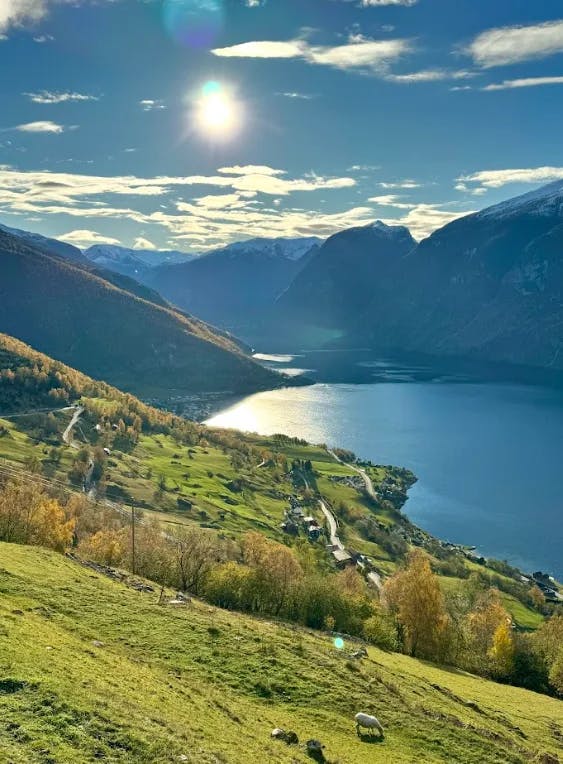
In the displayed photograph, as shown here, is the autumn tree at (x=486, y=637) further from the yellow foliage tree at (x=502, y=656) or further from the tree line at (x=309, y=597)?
the tree line at (x=309, y=597)

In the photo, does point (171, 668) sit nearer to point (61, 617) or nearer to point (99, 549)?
point (61, 617)

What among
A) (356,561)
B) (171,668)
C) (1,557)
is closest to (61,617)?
(171,668)

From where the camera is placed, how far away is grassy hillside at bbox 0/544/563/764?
2295 centimetres

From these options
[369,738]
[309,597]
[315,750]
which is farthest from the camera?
[309,597]

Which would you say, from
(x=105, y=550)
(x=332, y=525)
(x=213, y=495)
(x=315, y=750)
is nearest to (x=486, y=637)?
(x=105, y=550)

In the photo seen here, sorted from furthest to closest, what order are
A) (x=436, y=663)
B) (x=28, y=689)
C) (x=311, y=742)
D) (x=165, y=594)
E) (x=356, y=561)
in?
(x=356, y=561)
(x=436, y=663)
(x=165, y=594)
(x=311, y=742)
(x=28, y=689)

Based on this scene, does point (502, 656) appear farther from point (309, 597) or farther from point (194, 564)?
point (194, 564)

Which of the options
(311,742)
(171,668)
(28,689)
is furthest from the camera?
(171,668)

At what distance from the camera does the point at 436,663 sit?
6334 centimetres

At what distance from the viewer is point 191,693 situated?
1201 inches

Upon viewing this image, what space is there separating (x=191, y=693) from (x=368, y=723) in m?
9.67

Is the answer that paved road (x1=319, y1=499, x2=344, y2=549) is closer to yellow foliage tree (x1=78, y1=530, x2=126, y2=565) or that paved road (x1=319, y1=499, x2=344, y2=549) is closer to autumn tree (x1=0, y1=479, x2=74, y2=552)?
yellow foliage tree (x1=78, y1=530, x2=126, y2=565)

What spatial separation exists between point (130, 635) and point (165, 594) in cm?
1552

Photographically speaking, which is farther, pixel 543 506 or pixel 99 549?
pixel 543 506
